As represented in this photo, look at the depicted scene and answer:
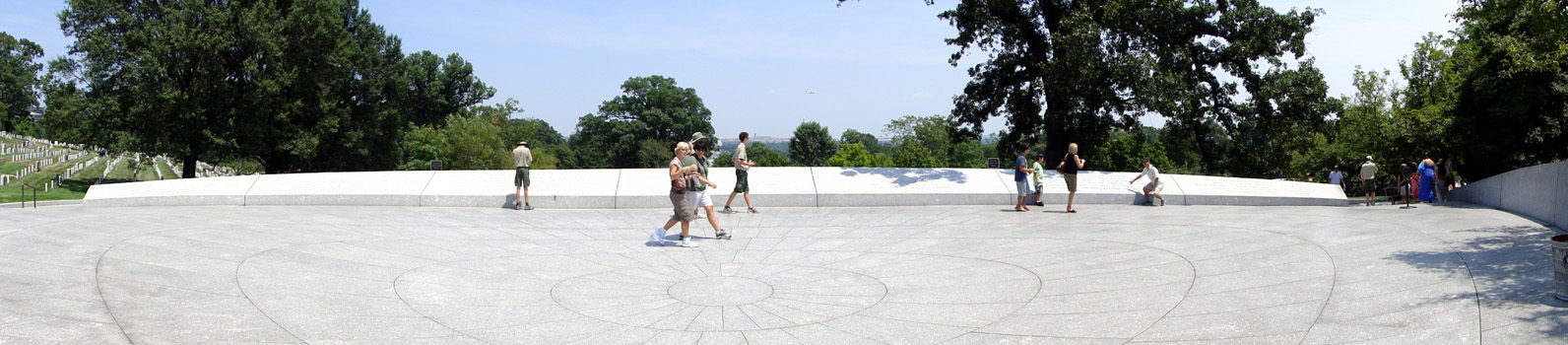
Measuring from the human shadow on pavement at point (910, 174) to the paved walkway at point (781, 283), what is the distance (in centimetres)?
496

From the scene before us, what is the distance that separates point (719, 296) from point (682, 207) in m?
2.81

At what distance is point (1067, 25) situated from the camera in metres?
20.1

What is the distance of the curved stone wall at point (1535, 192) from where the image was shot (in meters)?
10.9

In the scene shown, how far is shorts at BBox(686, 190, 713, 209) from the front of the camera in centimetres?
1021

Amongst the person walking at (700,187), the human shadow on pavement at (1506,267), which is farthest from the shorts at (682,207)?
the human shadow on pavement at (1506,267)

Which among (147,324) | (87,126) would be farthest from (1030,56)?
(87,126)

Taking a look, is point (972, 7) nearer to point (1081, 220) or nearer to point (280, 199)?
Result: point (1081, 220)

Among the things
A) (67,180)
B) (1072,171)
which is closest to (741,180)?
(1072,171)

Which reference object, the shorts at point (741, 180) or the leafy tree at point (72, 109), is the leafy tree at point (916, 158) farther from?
the shorts at point (741, 180)

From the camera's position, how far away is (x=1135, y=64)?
63.8 feet

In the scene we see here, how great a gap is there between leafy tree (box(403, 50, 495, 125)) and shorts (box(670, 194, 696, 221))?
62.7 m

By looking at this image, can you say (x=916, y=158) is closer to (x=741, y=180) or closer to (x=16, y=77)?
(x=741, y=180)

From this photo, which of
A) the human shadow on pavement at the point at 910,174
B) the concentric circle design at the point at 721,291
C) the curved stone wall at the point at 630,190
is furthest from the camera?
the human shadow on pavement at the point at 910,174

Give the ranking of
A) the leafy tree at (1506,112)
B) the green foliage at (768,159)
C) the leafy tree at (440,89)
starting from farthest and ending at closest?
the green foliage at (768,159) → the leafy tree at (440,89) → the leafy tree at (1506,112)
